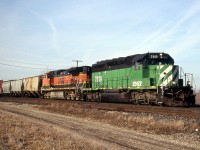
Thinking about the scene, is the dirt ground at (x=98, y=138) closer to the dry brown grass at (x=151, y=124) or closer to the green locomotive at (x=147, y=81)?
the dry brown grass at (x=151, y=124)

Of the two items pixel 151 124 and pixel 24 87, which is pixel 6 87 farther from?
pixel 151 124

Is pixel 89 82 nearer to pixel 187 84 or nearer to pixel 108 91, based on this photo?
pixel 108 91

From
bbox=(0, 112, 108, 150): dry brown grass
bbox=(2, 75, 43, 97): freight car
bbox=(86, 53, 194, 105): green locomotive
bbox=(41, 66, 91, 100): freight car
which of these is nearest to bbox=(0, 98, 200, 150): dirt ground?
bbox=(0, 112, 108, 150): dry brown grass

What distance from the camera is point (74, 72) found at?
34.6m

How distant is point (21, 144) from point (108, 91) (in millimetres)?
17547

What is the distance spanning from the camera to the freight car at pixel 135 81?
20.4 m

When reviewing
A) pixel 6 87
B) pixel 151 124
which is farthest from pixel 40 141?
pixel 6 87

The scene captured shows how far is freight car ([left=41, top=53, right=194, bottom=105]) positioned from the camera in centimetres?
2038

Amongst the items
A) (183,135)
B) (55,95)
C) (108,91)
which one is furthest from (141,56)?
(55,95)

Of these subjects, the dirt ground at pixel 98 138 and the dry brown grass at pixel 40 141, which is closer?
the dry brown grass at pixel 40 141

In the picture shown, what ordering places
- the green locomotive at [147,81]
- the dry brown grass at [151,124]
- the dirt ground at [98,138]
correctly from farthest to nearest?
the green locomotive at [147,81] < the dry brown grass at [151,124] < the dirt ground at [98,138]

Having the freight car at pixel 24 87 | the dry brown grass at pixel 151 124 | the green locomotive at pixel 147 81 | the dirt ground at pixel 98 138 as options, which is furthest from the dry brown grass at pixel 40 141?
the freight car at pixel 24 87

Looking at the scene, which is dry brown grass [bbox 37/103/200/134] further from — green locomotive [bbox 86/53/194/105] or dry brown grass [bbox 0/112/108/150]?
green locomotive [bbox 86/53/194/105]

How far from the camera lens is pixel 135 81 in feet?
76.6
